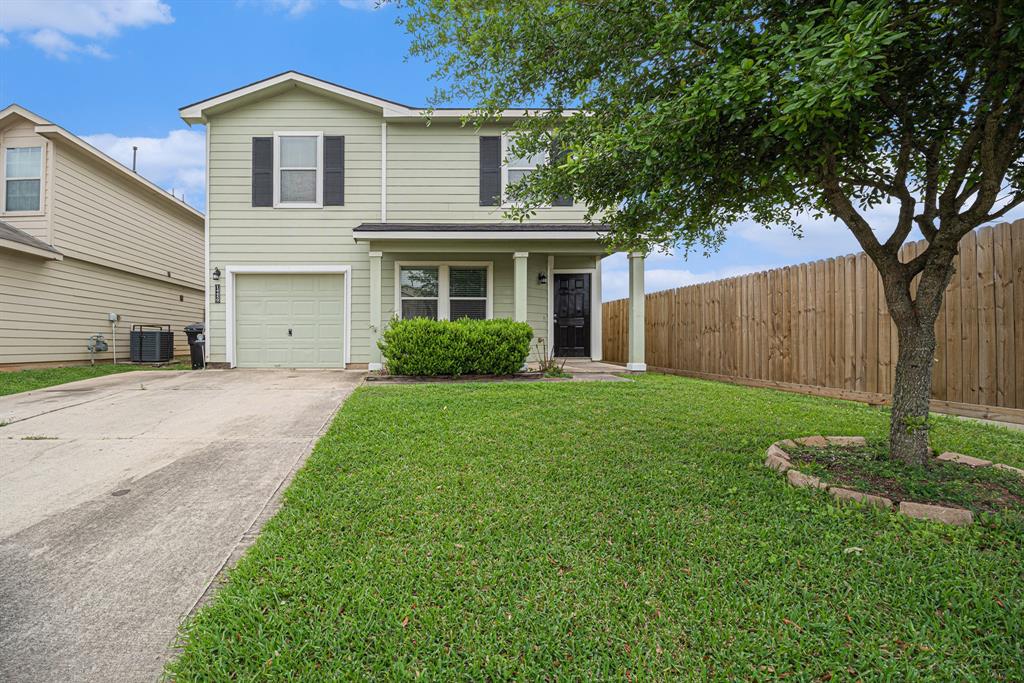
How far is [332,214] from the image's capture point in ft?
32.2

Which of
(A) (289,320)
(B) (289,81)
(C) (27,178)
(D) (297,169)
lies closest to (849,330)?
(A) (289,320)

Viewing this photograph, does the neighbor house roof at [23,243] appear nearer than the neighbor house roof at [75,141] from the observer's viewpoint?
Yes

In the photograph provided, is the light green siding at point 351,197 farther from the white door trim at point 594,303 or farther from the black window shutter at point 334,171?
the white door trim at point 594,303

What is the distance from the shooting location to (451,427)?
459cm

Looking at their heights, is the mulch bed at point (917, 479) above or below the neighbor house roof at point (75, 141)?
below

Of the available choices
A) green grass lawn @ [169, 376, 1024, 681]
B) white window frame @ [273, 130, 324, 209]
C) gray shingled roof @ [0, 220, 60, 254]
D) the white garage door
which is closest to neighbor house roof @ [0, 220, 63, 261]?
gray shingled roof @ [0, 220, 60, 254]

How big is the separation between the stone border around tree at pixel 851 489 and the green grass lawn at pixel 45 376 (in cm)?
977

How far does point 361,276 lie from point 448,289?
1.79m

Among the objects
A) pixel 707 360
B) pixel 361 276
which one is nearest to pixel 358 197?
pixel 361 276

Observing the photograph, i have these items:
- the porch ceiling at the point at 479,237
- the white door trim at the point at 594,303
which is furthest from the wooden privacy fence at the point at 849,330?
the porch ceiling at the point at 479,237

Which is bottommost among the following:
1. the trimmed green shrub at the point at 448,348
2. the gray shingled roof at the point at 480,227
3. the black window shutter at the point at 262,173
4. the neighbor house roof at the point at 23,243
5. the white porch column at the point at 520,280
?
the trimmed green shrub at the point at 448,348

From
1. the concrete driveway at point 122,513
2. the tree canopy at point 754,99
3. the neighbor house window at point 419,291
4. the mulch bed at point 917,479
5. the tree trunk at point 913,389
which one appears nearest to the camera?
the concrete driveway at point 122,513

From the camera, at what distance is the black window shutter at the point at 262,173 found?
9703 millimetres

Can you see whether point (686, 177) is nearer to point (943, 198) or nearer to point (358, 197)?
point (943, 198)
